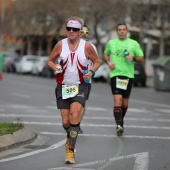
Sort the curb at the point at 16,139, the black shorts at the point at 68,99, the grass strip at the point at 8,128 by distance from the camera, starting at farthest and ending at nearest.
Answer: the grass strip at the point at 8,128, the curb at the point at 16,139, the black shorts at the point at 68,99

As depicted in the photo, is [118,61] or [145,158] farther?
[118,61]

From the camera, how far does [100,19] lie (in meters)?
56.8

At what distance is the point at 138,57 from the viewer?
1383 centimetres

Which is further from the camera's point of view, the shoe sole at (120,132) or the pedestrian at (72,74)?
the shoe sole at (120,132)

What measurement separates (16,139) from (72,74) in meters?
2.34

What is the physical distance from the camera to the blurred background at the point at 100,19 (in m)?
50.3

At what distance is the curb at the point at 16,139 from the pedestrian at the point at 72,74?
1.49m

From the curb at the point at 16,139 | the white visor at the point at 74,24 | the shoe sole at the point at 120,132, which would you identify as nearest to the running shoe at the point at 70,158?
the curb at the point at 16,139

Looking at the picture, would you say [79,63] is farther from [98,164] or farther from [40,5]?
[40,5]

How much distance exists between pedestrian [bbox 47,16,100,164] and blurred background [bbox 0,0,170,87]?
113 feet

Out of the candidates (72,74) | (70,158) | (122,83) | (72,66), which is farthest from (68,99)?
(122,83)

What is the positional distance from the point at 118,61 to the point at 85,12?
140ft

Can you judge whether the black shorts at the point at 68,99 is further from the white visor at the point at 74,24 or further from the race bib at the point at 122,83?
the race bib at the point at 122,83

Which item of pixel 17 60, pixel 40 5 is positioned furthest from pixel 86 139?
pixel 40 5
